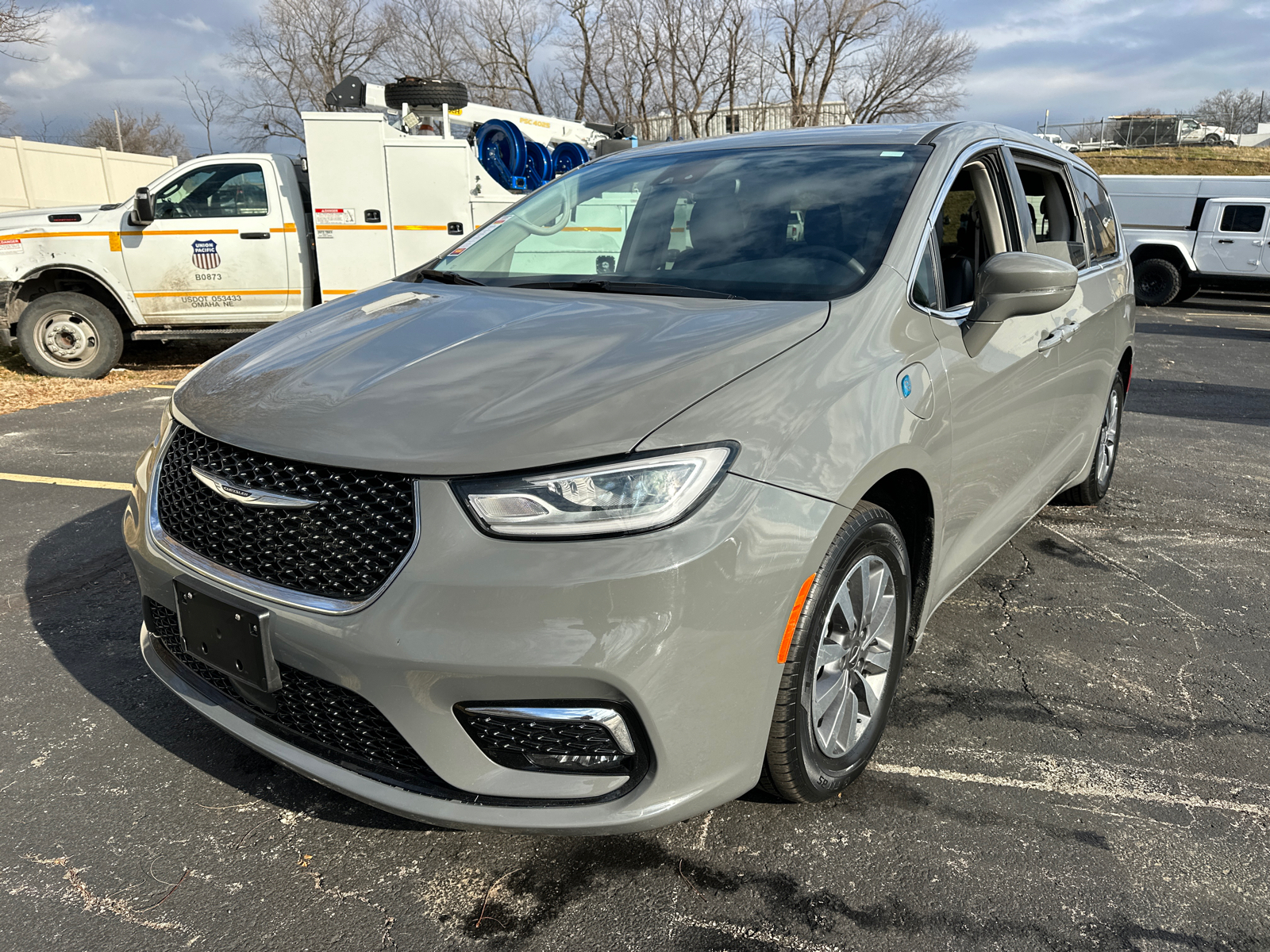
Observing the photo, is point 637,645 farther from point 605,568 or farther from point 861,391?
point 861,391

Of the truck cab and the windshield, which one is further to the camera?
the truck cab

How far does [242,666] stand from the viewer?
6.38 ft

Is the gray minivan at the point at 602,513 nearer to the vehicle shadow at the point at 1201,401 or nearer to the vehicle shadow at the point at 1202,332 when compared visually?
the vehicle shadow at the point at 1201,401

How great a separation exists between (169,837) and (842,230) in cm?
237

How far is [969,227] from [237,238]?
25.4 ft

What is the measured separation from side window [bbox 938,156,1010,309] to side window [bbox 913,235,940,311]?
0.27 ft

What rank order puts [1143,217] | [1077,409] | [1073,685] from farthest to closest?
[1143,217], [1077,409], [1073,685]

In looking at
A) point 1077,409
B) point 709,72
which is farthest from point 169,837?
point 709,72

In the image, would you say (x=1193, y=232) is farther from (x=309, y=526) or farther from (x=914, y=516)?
(x=309, y=526)

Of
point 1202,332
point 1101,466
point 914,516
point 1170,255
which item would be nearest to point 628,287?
point 914,516

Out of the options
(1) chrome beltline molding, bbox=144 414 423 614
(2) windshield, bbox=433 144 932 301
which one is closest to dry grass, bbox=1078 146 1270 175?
(2) windshield, bbox=433 144 932 301

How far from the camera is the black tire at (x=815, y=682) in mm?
1984

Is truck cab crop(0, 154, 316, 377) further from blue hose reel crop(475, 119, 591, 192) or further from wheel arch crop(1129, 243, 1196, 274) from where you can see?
wheel arch crop(1129, 243, 1196, 274)

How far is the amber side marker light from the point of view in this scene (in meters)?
1.92
